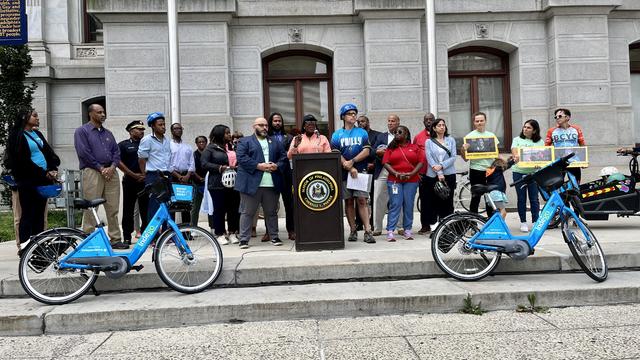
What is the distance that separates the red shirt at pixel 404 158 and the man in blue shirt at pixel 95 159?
4050 mm

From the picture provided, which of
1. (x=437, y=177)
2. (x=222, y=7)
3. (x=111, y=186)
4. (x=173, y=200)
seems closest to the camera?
(x=173, y=200)

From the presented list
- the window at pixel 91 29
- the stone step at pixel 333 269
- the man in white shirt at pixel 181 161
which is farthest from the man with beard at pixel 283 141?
the window at pixel 91 29

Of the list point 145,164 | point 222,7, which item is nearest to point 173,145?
point 145,164

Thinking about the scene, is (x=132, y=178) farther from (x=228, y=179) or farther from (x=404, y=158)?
(x=404, y=158)

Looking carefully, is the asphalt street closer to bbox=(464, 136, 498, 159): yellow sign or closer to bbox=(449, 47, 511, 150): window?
bbox=(464, 136, 498, 159): yellow sign

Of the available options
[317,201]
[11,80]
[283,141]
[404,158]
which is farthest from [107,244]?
[11,80]

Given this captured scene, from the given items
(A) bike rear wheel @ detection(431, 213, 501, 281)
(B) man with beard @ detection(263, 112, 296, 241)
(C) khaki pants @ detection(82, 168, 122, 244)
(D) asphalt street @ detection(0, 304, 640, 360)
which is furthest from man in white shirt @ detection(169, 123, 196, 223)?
(A) bike rear wheel @ detection(431, 213, 501, 281)

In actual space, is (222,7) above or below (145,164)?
above

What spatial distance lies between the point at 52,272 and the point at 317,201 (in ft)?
10.9

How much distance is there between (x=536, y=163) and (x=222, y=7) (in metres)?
7.83

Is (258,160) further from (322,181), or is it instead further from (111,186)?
(111,186)

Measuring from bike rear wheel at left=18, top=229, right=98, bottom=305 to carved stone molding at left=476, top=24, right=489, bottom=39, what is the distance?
10.7 metres

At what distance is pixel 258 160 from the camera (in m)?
7.45

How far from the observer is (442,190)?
776 centimetres
